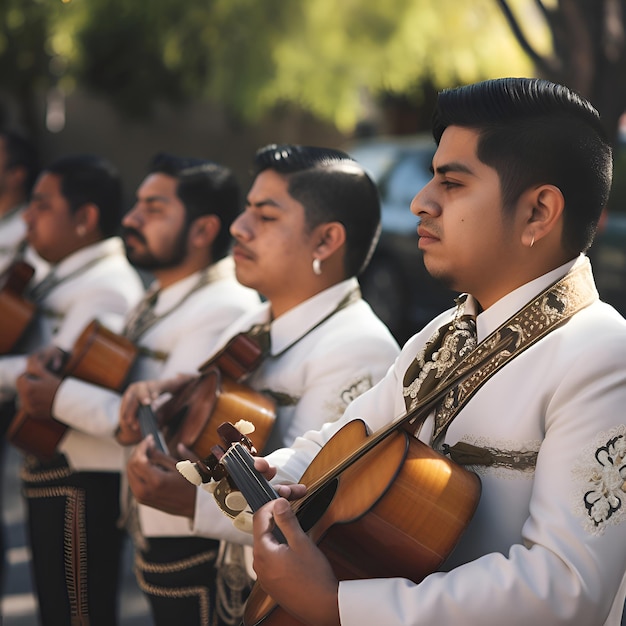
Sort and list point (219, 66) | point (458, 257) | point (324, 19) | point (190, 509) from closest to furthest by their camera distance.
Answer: point (458, 257) → point (190, 509) → point (324, 19) → point (219, 66)

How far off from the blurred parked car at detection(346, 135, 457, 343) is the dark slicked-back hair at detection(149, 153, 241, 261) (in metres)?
5.63

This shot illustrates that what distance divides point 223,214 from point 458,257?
71.9 inches

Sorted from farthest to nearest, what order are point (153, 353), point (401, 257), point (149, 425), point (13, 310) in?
point (401, 257), point (13, 310), point (153, 353), point (149, 425)

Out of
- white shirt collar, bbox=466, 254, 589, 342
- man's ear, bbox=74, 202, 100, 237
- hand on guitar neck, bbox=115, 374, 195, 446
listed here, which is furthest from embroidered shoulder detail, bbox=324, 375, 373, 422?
man's ear, bbox=74, 202, 100, 237

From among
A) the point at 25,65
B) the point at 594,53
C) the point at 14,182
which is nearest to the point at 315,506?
the point at 14,182

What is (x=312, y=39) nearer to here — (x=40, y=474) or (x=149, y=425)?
(x=40, y=474)

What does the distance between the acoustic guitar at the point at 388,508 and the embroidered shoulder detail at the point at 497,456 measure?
1.7 inches

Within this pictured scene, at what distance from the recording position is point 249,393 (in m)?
2.80

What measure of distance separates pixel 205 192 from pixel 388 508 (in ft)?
6.78

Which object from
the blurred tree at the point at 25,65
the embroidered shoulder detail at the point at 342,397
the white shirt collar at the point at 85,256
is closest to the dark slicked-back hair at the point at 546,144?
the embroidered shoulder detail at the point at 342,397

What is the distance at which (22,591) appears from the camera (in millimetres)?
Answer: 4562

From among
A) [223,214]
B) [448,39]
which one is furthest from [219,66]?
[223,214]

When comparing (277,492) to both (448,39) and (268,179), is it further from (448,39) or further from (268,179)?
(448,39)

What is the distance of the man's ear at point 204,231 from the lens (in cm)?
358
